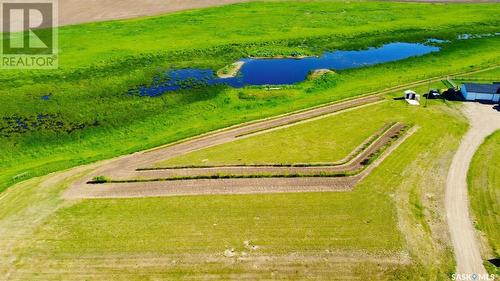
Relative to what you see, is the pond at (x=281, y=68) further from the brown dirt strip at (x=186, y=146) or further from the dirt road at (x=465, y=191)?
the dirt road at (x=465, y=191)

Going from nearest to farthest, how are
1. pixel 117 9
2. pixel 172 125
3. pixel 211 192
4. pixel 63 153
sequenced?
pixel 211 192 → pixel 63 153 → pixel 172 125 → pixel 117 9

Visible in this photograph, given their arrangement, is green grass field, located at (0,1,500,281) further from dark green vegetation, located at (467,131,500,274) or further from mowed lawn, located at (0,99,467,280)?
dark green vegetation, located at (467,131,500,274)

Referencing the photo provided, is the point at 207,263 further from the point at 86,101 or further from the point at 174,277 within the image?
the point at 86,101

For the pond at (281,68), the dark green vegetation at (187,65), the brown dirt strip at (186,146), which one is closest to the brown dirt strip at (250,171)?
the brown dirt strip at (186,146)

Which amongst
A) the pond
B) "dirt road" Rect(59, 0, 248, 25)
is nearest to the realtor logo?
"dirt road" Rect(59, 0, 248, 25)

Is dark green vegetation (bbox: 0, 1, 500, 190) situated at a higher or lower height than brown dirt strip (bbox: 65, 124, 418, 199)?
higher

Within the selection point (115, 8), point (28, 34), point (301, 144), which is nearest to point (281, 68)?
point (301, 144)

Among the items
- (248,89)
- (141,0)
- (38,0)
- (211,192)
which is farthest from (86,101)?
(38,0)
